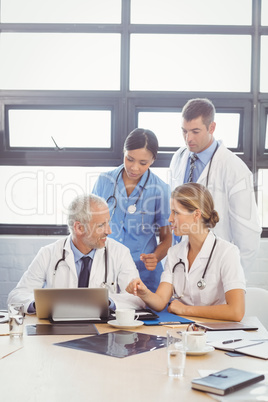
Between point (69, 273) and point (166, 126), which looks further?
point (166, 126)

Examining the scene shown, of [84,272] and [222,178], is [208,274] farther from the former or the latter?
[222,178]

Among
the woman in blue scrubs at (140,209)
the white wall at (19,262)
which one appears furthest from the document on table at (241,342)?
the white wall at (19,262)

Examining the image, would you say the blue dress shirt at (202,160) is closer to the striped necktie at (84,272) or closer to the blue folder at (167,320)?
the striped necktie at (84,272)

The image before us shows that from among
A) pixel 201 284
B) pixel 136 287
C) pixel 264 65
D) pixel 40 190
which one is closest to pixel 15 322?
pixel 136 287

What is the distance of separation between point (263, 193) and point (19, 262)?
6.39ft

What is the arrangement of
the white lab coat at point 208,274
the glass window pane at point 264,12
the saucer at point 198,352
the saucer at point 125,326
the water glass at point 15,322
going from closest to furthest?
1. the saucer at point 198,352
2. the water glass at point 15,322
3. the saucer at point 125,326
4. the white lab coat at point 208,274
5. the glass window pane at point 264,12

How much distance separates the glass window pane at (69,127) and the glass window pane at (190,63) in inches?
16.2

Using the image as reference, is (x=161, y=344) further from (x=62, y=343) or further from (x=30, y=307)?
(x=30, y=307)

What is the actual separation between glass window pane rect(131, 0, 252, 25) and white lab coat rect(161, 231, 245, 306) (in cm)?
215

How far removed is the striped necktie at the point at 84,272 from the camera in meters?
2.63

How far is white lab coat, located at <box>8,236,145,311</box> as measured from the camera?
260cm

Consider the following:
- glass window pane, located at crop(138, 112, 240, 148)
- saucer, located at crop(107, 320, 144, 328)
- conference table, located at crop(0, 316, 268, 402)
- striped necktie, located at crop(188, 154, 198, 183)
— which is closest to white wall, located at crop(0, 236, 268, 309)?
glass window pane, located at crop(138, 112, 240, 148)

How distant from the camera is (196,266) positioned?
8.63 feet

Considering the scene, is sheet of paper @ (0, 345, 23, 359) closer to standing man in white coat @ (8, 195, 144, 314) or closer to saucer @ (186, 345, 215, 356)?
saucer @ (186, 345, 215, 356)
